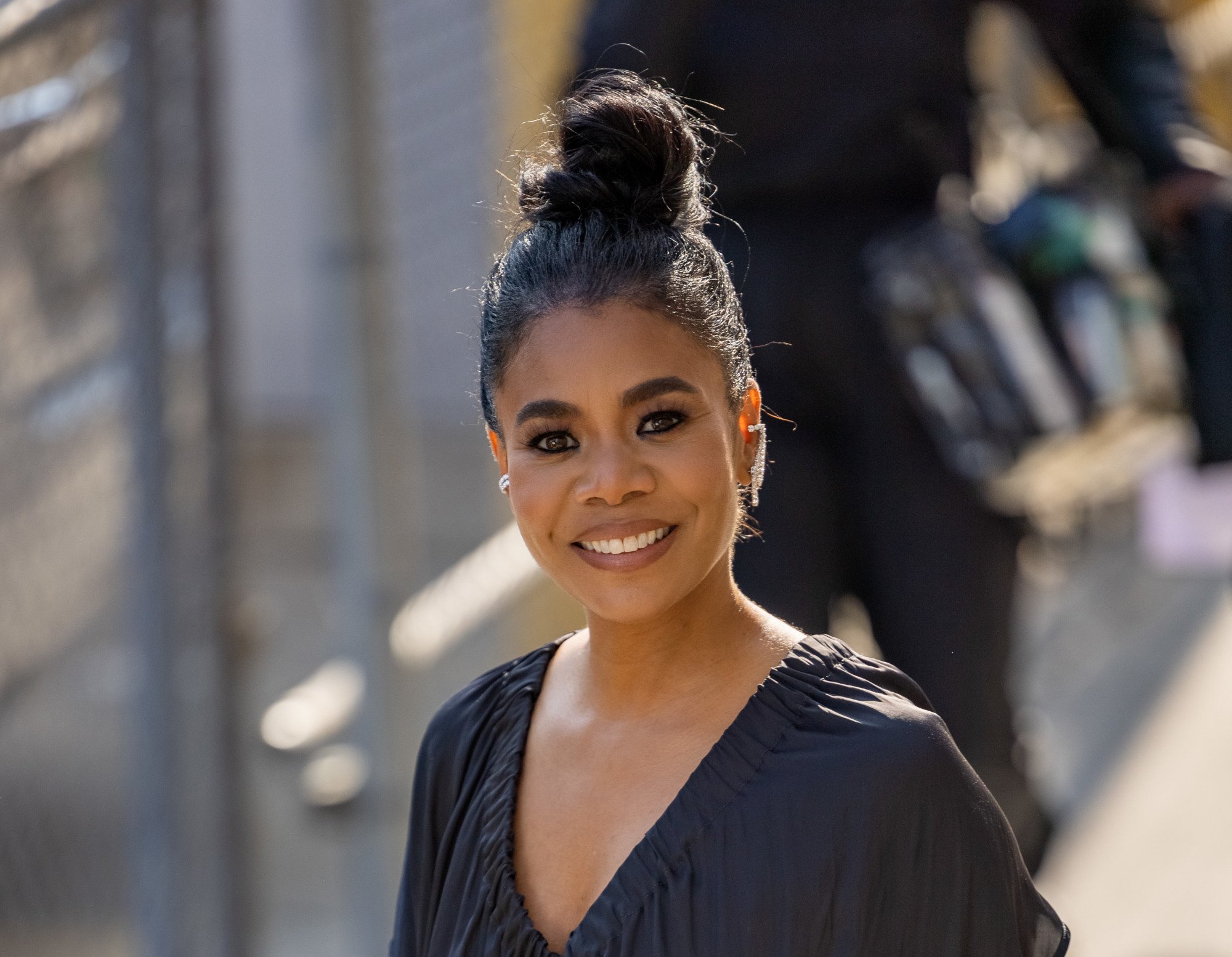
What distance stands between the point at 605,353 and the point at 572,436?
3.4 inches

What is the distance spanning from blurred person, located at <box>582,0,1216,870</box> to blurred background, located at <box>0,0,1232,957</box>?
5.8 inches

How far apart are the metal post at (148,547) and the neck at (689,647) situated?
134 centimetres

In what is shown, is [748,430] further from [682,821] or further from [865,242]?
[865,242]

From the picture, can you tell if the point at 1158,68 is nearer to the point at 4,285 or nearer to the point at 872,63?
the point at 872,63

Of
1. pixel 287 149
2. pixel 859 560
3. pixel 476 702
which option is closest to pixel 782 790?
pixel 476 702

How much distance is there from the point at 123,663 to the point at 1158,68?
2011mm

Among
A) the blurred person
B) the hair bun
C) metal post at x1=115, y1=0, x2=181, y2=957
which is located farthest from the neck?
metal post at x1=115, y1=0, x2=181, y2=957

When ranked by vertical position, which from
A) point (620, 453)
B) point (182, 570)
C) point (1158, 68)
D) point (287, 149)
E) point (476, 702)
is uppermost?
point (287, 149)

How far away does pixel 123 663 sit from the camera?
2.82 metres

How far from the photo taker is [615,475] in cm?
154

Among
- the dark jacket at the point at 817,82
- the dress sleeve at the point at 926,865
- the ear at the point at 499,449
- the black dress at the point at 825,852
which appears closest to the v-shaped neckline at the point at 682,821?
the black dress at the point at 825,852

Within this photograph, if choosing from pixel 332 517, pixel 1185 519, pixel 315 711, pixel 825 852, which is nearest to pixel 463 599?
pixel 332 517

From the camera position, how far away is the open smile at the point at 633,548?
1.57 metres

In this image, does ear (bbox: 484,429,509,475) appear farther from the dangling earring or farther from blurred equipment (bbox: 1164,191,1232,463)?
blurred equipment (bbox: 1164,191,1232,463)
